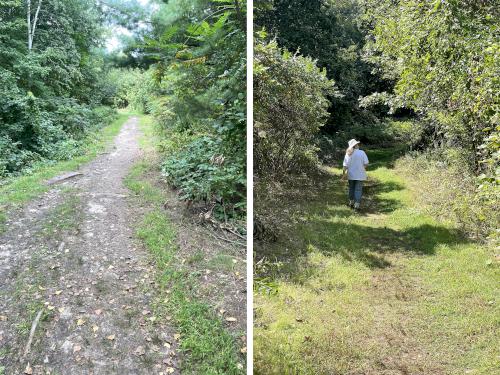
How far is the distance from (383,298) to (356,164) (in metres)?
0.38

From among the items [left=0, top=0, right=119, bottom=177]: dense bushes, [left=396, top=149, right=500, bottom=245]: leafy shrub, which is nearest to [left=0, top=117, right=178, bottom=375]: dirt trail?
[left=0, top=0, right=119, bottom=177]: dense bushes

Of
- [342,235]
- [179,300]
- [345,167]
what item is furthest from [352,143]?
[179,300]

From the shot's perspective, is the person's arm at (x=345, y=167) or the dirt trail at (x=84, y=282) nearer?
the dirt trail at (x=84, y=282)

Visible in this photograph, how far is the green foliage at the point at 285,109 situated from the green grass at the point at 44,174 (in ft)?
1.74

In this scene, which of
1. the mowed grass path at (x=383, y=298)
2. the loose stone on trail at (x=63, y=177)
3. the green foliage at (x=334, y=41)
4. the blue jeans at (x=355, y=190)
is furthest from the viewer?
the loose stone on trail at (x=63, y=177)

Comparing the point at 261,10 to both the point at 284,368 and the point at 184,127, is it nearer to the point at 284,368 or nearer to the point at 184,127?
the point at 184,127

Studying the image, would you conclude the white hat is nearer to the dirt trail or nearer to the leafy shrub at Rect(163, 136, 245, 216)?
the leafy shrub at Rect(163, 136, 245, 216)

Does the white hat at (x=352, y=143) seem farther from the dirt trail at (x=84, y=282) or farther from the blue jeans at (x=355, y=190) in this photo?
the dirt trail at (x=84, y=282)

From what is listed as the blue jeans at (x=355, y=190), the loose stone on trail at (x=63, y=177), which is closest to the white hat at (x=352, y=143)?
the blue jeans at (x=355, y=190)

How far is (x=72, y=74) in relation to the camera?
143cm

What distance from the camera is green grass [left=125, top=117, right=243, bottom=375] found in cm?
112

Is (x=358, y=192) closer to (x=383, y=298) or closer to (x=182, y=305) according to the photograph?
(x=383, y=298)

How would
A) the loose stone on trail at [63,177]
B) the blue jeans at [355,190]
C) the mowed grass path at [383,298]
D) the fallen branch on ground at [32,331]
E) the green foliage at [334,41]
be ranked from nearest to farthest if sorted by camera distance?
1. the mowed grass path at [383,298]
2. the fallen branch on ground at [32,331]
3. the blue jeans at [355,190]
4. the green foliage at [334,41]
5. the loose stone on trail at [63,177]

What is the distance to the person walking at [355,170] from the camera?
1.12 metres
